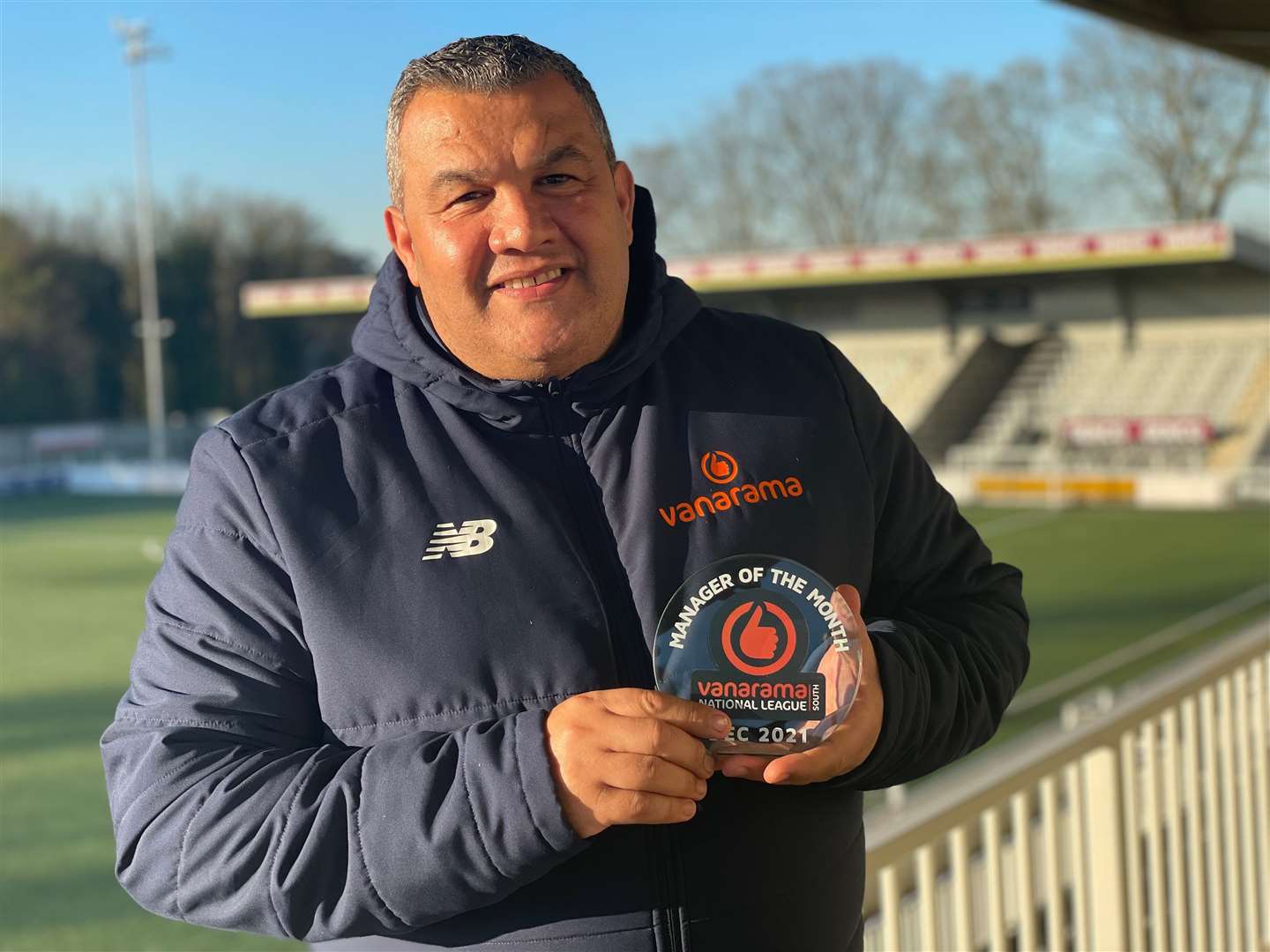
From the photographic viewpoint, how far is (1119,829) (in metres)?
2.13

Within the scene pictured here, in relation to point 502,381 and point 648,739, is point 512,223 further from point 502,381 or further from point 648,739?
point 648,739

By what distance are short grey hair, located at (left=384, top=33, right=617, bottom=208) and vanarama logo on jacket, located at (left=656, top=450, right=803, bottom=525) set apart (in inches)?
9.5

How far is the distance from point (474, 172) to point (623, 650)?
32 centimetres

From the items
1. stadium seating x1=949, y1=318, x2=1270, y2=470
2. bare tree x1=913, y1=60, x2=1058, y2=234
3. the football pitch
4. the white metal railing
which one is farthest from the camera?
bare tree x1=913, y1=60, x2=1058, y2=234

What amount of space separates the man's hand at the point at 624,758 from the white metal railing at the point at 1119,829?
33.9 inches

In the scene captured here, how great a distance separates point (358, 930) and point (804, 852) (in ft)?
0.99

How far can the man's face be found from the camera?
913mm

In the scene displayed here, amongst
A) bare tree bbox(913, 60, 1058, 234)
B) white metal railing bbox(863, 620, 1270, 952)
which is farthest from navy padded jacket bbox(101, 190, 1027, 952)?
bare tree bbox(913, 60, 1058, 234)

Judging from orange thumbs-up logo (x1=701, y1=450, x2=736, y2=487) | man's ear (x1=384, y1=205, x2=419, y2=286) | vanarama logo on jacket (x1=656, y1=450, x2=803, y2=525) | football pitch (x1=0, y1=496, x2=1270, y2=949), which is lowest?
football pitch (x1=0, y1=496, x2=1270, y2=949)

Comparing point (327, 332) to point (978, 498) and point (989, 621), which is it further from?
point (989, 621)

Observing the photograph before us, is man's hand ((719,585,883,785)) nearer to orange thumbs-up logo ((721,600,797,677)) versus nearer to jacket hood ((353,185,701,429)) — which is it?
orange thumbs-up logo ((721,600,797,677))

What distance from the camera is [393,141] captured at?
96cm

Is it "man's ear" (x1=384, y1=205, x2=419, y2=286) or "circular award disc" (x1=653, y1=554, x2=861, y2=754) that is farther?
"man's ear" (x1=384, y1=205, x2=419, y2=286)

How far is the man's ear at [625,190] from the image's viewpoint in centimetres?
101
